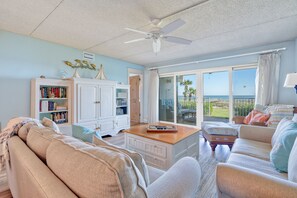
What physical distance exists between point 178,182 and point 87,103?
122 inches

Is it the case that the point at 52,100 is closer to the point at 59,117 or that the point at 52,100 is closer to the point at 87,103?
the point at 59,117

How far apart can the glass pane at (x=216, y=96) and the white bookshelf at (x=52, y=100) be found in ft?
12.4

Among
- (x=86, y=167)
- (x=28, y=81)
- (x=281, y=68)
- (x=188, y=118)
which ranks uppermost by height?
(x=281, y=68)

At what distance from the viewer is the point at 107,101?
3916 millimetres

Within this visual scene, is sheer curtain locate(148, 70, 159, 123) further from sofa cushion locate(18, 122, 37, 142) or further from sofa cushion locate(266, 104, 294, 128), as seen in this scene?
sofa cushion locate(18, 122, 37, 142)

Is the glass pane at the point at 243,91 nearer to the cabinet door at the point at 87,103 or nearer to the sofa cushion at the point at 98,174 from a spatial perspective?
the cabinet door at the point at 87,103

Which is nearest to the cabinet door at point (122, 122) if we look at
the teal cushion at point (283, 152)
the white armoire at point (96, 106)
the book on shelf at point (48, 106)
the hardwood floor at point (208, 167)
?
the white armoire at point (96, 106)

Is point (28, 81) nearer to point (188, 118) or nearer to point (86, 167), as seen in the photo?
point (86, 167)

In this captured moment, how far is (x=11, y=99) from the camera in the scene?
2.89 metres

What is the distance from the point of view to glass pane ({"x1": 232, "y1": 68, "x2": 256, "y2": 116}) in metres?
3.84

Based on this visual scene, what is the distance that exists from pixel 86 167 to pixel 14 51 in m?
3.58

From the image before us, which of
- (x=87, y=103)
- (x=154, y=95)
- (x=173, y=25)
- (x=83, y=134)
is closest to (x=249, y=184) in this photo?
(x=83, y=134)

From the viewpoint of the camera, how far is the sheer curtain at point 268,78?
332 centimetres

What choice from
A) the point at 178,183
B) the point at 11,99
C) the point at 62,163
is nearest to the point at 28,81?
the point at 11,99
